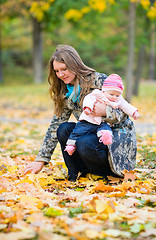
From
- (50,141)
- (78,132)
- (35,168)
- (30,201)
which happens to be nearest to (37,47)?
(50,141)

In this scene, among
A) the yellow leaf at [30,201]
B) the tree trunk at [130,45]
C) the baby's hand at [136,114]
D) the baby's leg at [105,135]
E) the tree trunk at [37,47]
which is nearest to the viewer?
the yellow leaf at [30,201]

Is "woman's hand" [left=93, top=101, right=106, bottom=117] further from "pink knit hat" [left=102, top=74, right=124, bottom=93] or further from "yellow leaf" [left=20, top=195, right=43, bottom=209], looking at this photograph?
"yellow leaf" [left=20, top=195, right=43, bottom=209]

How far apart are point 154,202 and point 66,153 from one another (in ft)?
3.37

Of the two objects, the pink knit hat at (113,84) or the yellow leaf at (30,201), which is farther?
the pink knit hat at (113,84)

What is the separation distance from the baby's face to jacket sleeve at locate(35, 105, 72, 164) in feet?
2.16

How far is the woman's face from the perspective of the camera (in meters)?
3.05

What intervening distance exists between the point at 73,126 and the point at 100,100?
0.47m

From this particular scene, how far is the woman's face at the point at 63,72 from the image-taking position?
10.0ft

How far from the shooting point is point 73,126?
3174 millimetres

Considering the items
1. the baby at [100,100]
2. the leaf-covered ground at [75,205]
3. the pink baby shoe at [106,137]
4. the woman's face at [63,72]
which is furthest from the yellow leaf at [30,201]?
the woman's face at [63,72]

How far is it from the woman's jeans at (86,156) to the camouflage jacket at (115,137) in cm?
10

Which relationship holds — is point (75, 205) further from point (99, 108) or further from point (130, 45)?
point (130, 45)

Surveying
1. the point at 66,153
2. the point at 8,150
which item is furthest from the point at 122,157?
the point at 8,150

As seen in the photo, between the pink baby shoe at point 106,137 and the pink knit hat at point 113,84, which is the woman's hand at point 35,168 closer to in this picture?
the pink baby shoe at point 106,137
